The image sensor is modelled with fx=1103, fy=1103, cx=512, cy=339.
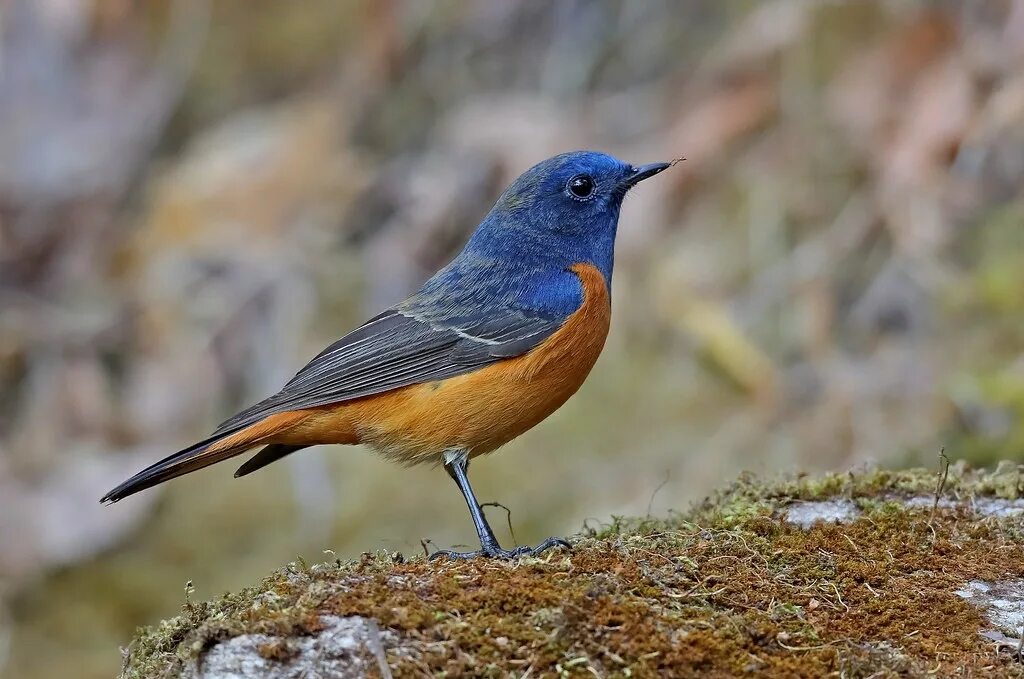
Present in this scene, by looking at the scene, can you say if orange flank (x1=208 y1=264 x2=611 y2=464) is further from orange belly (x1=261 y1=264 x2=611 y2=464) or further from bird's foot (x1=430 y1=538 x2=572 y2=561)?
bird's foot (x1=430 y1=538 x2=572 y2=561)

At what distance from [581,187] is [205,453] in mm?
2175

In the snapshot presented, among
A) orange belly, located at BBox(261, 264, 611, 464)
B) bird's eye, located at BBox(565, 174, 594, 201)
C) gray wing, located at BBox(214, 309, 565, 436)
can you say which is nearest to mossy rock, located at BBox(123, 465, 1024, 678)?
orange belly, located at BBox(261, 264, 611, 464)

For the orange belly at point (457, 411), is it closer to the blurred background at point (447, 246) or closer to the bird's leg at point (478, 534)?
the bird's leg at point (478, 534)

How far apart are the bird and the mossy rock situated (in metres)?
0.88

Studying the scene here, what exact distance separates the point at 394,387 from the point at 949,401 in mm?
3609

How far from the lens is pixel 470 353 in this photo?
4.62 m

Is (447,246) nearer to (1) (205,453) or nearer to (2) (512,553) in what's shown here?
(1) (205,453)

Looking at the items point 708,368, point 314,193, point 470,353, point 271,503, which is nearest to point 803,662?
point 470,353

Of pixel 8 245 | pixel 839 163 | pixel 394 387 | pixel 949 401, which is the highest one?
pixel 8 245

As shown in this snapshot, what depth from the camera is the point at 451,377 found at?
4.52m

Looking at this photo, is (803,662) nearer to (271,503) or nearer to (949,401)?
(949,401)

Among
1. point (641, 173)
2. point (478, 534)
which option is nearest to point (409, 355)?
point (478, 534)

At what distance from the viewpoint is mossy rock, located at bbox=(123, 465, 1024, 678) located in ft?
8.91

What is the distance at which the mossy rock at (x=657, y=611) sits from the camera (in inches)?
107
